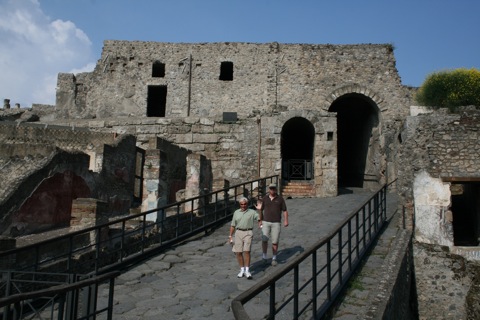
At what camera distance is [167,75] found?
23.6 metres

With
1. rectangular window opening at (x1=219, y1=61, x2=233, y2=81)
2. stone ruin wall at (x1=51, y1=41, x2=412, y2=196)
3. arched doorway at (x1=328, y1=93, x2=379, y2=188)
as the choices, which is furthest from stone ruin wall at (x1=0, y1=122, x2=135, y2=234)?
arched doorway at (x1=328, y1=93, x2=379, y2=188)

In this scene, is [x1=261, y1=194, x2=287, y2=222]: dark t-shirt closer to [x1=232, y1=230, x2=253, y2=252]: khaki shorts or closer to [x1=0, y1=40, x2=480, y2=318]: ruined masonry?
[x1=232, y1=230, x2=253, y2=252]: khaki shorts

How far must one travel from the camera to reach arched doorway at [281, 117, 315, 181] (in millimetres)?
18500

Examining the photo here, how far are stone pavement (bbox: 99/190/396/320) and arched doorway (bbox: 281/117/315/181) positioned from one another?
24.7ft

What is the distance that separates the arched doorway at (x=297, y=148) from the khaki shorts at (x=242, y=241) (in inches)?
434

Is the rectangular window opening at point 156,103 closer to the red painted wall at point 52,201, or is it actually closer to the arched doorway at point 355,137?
the arched doorway at point 355,137

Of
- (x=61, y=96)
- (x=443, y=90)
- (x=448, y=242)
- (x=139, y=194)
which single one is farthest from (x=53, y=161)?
(x=61, y=96)

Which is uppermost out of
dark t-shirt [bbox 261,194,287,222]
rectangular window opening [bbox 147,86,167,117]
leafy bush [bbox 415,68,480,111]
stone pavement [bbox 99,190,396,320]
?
rectangular window opening [bbox 147,86,167,117]

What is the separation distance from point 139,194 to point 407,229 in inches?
371

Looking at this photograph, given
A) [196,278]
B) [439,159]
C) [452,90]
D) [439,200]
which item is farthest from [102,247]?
[452,90]

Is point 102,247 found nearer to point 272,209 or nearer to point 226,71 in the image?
point 272,209

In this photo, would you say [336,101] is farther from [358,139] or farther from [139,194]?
[139,194]

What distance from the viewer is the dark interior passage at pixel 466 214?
12508 mm

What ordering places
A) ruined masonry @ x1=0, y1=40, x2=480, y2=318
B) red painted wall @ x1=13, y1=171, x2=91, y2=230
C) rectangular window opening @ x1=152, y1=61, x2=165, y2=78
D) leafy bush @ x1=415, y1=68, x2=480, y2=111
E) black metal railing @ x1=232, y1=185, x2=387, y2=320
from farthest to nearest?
rectangular window opening @ x1=152, y1=61, x2=165, y2=78 < leafy bush @ x1=415, y1=68, x2=480, y2=111 < ruined masonry @ x1=0, y1=40, x2=480, y2=318 < red painted wall @ x1=13, y1=171, x2=91, y2=230 < black metal railing @ x1=232, y1=185, x2=387, y2=320
